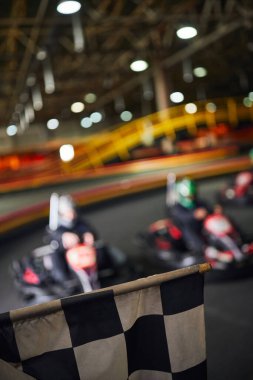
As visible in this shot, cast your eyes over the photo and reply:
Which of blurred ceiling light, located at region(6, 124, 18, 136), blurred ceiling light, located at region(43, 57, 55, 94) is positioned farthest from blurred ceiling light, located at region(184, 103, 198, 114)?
blurred ceiling light, located at region(6, 124, 18, 136)

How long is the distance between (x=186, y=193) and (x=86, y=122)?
22.9m

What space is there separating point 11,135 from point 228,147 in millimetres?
14226

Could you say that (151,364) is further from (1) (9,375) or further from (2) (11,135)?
(2) (11,135)

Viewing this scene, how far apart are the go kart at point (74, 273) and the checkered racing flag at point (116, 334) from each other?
226cm

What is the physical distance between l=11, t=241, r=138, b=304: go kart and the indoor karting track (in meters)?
0.20

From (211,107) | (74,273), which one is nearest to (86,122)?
(211,107)

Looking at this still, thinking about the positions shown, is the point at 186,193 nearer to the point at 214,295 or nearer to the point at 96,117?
the point at 214,295

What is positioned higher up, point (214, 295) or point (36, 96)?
point (36, 96)

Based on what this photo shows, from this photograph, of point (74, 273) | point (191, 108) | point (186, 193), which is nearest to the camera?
point (74, 273)

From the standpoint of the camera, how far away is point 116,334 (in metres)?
1.36

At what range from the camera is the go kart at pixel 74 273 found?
148 inches

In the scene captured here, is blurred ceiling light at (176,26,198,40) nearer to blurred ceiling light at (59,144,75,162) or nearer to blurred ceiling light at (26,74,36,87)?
blurred ceiling light at (26,74,36,87)

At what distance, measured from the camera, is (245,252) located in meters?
3.86

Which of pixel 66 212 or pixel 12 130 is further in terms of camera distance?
pixel 12 130
